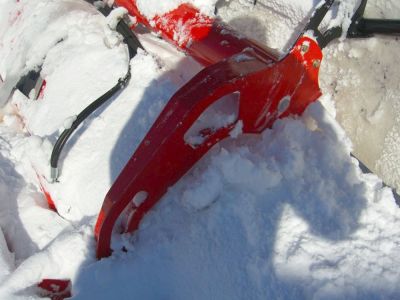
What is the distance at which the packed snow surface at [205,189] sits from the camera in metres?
1.24

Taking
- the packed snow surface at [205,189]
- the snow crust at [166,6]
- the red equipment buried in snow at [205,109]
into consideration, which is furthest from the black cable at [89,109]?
the red equipment buried in snow at [205,109]

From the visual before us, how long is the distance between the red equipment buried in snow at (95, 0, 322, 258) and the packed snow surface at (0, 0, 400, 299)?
39 millimetres

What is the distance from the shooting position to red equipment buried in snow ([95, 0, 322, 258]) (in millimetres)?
1267

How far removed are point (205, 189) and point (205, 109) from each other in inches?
8.9

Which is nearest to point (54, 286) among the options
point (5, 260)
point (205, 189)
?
point (5, 260)

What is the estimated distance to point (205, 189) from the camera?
131 cm

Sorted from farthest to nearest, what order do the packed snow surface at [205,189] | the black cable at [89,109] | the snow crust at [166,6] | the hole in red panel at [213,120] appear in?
1. the snow crust at [166,6]
2. the black cable at [89,109]
3. the hole in red panel at [213,120]
4. the packed snow surface at [205,189]

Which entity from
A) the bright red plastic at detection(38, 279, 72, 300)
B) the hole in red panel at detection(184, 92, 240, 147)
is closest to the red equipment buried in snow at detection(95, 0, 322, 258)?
the hole in red panel at detection(184, 92, 240, 147)

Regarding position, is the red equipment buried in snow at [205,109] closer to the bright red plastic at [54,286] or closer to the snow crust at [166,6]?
the bright red plastic at [54,286]

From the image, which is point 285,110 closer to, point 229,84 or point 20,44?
point 229,84

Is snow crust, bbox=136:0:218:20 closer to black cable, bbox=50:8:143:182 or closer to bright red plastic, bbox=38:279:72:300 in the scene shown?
black cable, bbox=50:8:143:182

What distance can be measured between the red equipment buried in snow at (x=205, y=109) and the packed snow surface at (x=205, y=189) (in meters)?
0.04

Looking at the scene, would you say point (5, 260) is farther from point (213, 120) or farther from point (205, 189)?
point (213, 120)

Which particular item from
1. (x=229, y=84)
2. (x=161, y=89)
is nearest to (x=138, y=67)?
(x=161, y=89)
